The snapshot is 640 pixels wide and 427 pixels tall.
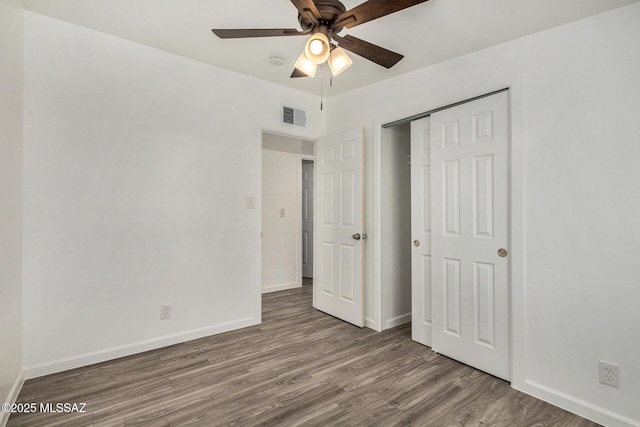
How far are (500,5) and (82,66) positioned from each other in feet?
9.71

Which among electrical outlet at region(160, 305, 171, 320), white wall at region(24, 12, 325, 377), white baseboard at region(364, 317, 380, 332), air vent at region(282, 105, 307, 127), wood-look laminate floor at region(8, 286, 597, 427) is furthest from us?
air vent at region(282, 105, 307, 127)

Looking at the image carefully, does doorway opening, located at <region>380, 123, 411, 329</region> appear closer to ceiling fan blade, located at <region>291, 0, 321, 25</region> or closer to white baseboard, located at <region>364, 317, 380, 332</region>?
white baseboard, located at <region>364, 317, 380, 332</region>

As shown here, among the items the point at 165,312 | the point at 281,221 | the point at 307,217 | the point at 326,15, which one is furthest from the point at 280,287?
the point at 326,15

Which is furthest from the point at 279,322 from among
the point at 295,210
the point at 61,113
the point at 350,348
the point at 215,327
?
the point at 61,113

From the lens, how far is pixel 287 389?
2.08 metres

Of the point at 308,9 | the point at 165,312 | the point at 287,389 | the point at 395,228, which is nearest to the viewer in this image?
the point at 308,9

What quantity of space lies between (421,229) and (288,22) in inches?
80.0

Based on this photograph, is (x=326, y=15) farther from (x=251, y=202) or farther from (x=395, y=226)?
(x=395, y=226)

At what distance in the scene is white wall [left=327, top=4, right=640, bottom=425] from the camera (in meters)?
1.75

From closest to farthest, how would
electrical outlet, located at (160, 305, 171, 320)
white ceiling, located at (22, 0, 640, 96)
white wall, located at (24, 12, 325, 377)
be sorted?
white ceiling, located at (22, 0, 640, 96), white wall, located at (24, 12, 325, 377), electrical outlet, located at (160, 305, 171, 320)

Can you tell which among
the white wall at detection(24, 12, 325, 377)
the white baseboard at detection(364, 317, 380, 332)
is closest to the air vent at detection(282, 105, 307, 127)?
the white wall at detection(24, 12, 325, 377)

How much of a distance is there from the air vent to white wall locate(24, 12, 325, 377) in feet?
0.70

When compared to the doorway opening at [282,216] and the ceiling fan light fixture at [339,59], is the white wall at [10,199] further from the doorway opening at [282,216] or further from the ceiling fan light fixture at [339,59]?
the doorway opening at [282,216]

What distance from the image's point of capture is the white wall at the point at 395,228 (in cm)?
317
